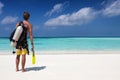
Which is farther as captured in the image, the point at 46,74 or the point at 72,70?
the point at 72,70

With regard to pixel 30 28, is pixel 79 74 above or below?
below

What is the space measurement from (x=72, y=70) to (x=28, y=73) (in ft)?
3.53

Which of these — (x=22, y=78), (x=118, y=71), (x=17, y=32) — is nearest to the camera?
(x=22, y=78)

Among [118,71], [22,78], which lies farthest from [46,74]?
[118,71]

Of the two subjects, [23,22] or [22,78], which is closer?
[22,78]

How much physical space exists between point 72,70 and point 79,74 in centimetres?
52

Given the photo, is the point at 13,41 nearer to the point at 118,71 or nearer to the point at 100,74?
the point at 100,74

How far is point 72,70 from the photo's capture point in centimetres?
602

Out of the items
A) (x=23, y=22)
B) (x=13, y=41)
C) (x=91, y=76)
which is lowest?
(x=91, y=76)

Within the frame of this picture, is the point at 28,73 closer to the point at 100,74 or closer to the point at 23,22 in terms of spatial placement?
the point at 23,22

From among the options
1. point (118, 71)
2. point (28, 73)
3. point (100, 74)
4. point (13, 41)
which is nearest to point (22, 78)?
point (28, 73)

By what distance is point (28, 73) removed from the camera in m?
5.59

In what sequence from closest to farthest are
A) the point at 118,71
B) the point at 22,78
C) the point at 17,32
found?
the point at 22,78 < the point at 17,32 < the point at 118,71

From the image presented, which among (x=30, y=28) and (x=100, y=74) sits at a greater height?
(x=30, y=28)
